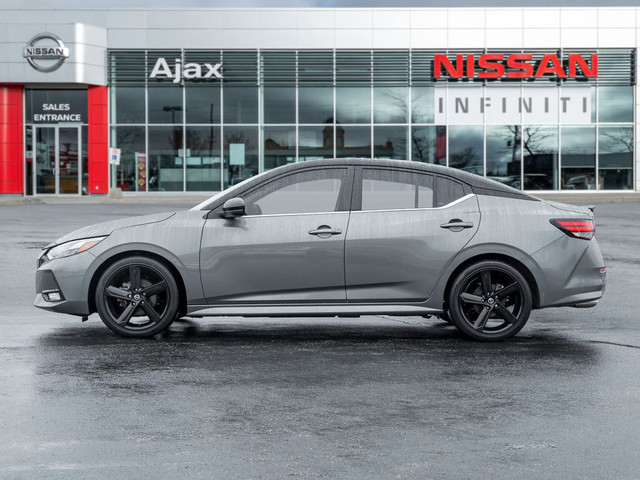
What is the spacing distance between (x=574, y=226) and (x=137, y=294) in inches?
146

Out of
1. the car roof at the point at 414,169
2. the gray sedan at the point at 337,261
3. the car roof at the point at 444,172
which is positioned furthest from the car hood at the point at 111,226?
the car roof at the point at 444,172

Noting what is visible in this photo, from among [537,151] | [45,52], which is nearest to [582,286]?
[537,151]

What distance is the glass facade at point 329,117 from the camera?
128 feet

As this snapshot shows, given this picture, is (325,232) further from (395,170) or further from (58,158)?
(58,158)

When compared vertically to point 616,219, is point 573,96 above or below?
above

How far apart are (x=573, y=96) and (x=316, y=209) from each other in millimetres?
34006

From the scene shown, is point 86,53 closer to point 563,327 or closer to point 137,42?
point 137,42

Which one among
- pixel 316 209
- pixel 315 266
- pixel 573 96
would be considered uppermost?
pixel 573 96

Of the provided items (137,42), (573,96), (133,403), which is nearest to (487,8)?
(573,96)

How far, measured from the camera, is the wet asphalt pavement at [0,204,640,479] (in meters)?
4.24

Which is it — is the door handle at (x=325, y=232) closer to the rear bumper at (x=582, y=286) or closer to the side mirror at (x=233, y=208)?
the side mirror at (x=233, y=208)

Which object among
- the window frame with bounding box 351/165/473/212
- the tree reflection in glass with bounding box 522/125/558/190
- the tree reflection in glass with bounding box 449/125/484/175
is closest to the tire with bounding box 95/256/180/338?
the window frame with bounding box 351/165/473/212

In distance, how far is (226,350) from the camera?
7.24 m

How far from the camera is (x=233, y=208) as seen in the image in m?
7.52
